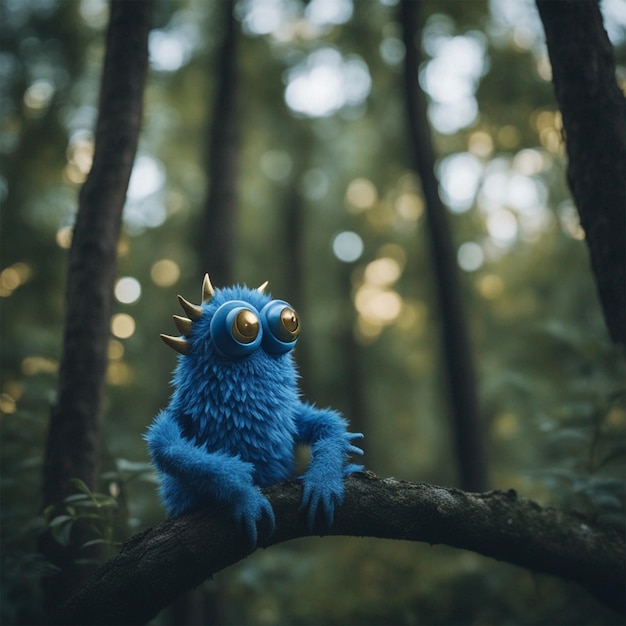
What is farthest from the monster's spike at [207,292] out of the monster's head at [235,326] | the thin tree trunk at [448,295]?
the thin tree trunk at [448,295]

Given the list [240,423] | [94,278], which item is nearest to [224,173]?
[94,278]

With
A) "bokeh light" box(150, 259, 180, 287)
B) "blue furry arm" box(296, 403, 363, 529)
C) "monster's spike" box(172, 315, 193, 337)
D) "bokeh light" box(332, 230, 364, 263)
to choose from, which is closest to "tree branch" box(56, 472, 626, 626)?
"blue furry arm" box(296, 403, 363, 529)

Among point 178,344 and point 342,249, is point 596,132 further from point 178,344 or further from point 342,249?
point 342,249

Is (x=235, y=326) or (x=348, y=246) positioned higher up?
(x=348, y=246)

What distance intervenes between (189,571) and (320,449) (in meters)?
0.73

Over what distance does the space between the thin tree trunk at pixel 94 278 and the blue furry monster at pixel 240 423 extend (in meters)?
1.20

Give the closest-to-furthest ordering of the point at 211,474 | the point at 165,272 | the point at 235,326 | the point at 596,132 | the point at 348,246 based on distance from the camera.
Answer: the point at 211,474 → the point at 235,326 → the point at 596,132 → the point at 165,272 → the point at 348,246

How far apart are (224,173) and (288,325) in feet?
18.7

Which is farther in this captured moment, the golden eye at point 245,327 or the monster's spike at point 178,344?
the monster's spike at point 178,344

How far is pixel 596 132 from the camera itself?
135 inches

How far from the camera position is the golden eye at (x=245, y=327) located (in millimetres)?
2461

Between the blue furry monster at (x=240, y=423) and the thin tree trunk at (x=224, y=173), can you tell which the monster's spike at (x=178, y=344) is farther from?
the thin tree trunk at (x=224, y=173)

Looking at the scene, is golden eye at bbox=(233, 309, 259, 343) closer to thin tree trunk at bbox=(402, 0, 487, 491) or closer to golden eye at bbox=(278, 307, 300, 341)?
golden eye at bbox=(278, 307, 300, 341)

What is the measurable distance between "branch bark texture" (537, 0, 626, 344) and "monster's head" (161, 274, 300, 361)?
6.46ft
